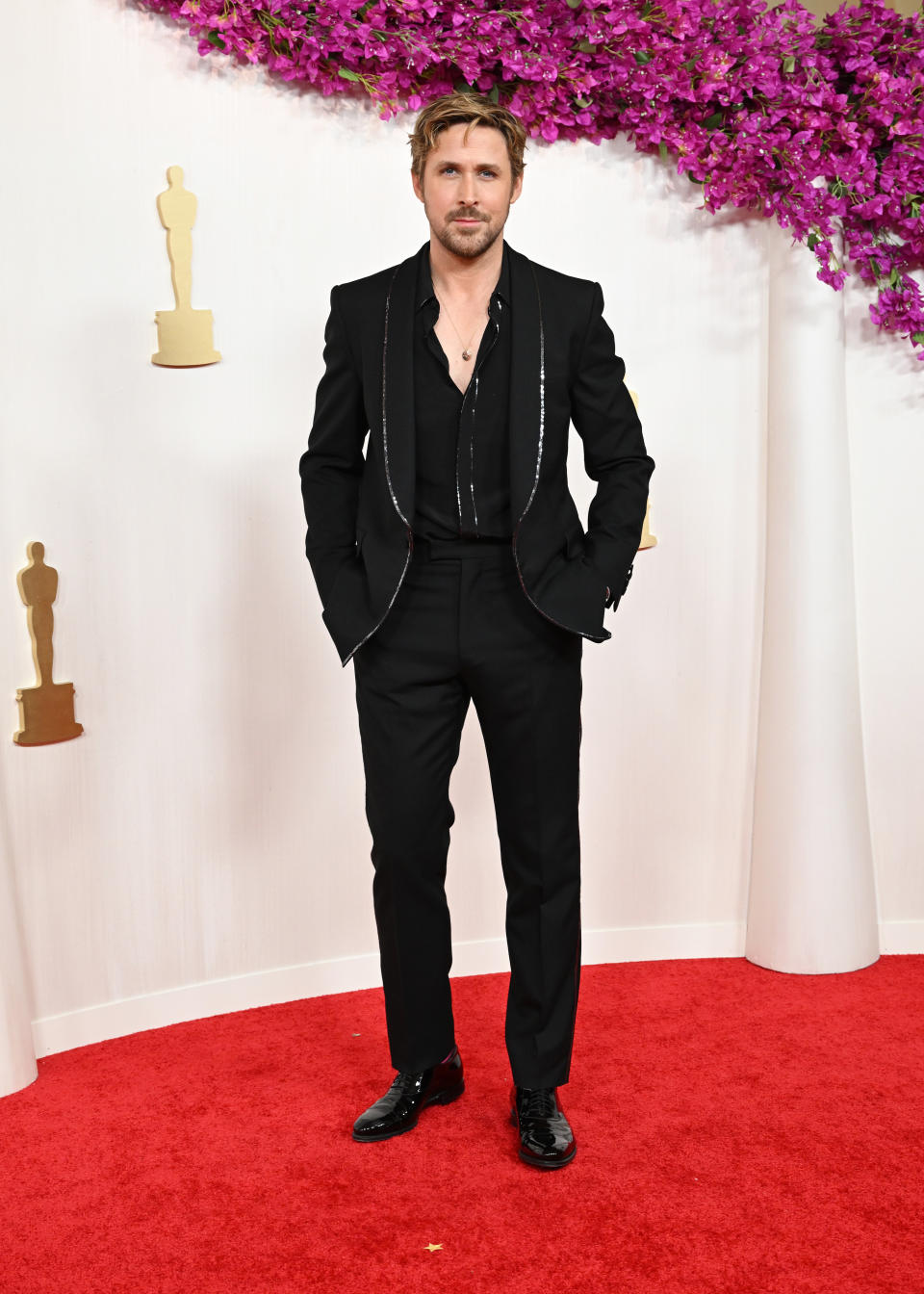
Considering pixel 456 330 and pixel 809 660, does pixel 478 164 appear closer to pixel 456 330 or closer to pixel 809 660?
pixel 456 330

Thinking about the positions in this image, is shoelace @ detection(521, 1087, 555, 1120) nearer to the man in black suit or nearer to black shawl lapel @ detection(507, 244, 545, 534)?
the man in black suit

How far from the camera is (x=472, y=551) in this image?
2150mm

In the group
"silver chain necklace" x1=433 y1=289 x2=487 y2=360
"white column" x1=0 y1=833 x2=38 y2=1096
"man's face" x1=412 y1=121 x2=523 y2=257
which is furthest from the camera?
"white column" x1=0 y1=833 x2=38 y2=1096

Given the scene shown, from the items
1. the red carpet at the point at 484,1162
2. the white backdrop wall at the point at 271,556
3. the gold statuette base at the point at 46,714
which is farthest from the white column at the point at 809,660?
the gold statuette base at the point at 46,714

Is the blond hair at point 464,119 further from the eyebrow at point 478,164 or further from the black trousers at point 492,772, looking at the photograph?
the black trousers at point 492,772

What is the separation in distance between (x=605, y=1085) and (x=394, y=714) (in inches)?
34.3

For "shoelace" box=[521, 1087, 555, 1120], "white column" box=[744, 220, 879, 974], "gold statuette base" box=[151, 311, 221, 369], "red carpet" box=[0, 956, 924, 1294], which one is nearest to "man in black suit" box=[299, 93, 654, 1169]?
"shoelace" box=[521, 1087, 555, 1120]

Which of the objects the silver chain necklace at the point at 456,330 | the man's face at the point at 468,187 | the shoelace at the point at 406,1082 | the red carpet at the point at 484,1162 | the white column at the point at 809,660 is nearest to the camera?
the red carpet at the point at 484,1162

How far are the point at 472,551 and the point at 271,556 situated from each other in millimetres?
883

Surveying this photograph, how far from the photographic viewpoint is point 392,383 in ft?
6.98

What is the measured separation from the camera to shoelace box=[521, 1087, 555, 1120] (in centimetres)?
219

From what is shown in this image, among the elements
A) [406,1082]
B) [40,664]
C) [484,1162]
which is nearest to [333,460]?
[40,664]

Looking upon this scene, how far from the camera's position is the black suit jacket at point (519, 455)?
2.11 meters

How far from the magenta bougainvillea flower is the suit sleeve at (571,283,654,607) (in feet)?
2.90
